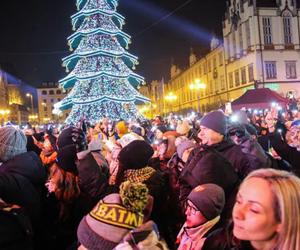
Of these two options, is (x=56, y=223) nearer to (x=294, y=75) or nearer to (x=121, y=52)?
(x=121, y=52)

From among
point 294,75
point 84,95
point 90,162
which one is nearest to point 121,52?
point 84,95

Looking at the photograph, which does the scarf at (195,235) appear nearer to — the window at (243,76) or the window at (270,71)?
the window at (270,71)

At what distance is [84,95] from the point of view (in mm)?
22219

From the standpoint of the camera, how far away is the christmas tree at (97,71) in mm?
21891

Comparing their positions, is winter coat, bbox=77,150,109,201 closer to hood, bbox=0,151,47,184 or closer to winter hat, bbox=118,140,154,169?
winter hat, bbox=118,140,154,169

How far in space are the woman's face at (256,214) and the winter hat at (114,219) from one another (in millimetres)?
572

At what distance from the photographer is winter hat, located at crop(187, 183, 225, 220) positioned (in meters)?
3.22

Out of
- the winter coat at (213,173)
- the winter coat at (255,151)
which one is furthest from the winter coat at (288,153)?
the winter coat at (213,173)

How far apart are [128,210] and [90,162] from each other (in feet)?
6.92

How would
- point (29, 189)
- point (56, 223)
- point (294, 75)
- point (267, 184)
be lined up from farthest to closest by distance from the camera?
point (294, 75), point (56, 223), point (29, 189), point (267, 184)

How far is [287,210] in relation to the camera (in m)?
1.97

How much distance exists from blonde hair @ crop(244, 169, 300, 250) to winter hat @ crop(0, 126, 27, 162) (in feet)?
7.36

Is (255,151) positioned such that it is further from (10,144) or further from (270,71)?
(270,71)

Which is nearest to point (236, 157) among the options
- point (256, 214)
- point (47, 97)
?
point (256, 214)
